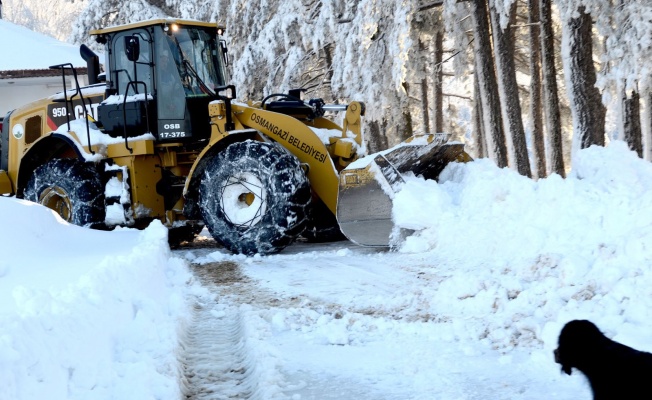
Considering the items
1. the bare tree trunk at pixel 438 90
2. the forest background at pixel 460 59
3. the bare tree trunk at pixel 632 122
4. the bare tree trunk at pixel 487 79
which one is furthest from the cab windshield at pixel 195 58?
the bare tree trunk at pixel 438 90

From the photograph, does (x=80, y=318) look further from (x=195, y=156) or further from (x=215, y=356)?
(x=195, y=156)

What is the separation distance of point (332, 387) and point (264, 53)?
19.6m

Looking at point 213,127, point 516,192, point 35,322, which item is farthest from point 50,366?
point 213,127

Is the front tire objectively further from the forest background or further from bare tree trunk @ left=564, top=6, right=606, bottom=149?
bare tree trunk @ left=564, top=6, right=606, bottom=149

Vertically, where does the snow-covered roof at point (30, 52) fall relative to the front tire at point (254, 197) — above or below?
above

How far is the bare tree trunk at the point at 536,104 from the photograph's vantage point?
17781 mm

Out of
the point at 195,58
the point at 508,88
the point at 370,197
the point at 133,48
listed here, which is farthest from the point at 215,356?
the point at 508,88

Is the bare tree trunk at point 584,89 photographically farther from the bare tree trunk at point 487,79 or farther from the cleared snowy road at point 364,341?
the cleared snowy road at point 364,341

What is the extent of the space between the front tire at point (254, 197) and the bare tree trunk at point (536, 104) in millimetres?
9398

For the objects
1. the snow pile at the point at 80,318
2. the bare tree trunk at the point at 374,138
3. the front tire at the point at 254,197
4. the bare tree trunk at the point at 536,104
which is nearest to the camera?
the snow pile at the point at 80,318

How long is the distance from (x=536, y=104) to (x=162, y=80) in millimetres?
10926

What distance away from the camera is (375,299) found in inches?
270

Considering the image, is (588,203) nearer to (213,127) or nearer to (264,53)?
(213,127)

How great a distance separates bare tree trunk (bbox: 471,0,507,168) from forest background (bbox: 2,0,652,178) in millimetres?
24
